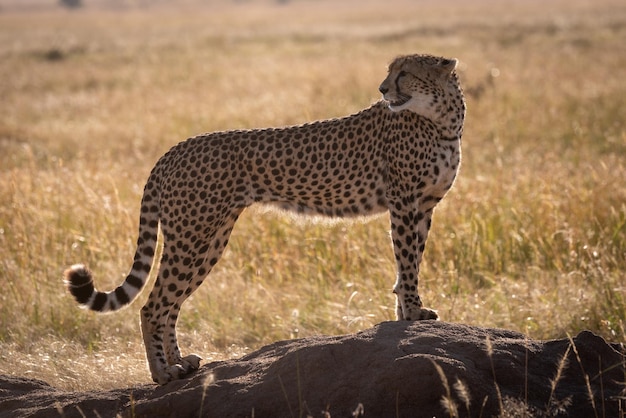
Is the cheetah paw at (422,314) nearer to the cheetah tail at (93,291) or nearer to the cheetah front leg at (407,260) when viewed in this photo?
the cheetah front leg at (407,260)

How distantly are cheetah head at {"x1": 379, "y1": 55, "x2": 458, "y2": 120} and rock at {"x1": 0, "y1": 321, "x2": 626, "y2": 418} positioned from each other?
109 centimetres

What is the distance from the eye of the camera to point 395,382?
3596mm

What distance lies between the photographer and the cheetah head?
4.59m

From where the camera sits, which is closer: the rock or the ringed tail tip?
the rock

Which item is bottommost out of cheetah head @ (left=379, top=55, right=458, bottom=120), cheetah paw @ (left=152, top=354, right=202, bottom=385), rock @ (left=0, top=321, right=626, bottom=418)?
cheetah paw @ (left=152, top=354, right=202, bottom=385)

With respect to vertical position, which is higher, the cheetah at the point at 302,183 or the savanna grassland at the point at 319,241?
the cheetah at the point at 302,183

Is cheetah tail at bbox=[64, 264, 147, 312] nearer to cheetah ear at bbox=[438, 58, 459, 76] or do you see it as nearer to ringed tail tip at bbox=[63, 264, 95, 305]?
ringed tail tip at bbox=[63, 264, 95, 305]

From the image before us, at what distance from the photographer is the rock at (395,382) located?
3568mm

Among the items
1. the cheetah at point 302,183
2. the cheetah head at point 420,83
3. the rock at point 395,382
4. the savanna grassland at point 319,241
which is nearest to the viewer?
the rock at point 395,382

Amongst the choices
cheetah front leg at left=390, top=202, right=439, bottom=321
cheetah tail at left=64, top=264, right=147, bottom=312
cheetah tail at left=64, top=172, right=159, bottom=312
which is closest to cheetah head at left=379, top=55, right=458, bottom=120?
cheetah front leg at left=390, top=202, right=439, bottom=321

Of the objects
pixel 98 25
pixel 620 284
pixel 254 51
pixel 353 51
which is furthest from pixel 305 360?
pixel 98 25

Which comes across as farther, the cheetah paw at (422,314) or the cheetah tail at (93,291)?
the cheetah paw at (422,314)

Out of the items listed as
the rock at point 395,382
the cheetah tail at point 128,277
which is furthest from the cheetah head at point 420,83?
the cheetah tail at point 128,277

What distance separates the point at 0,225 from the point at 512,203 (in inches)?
149
